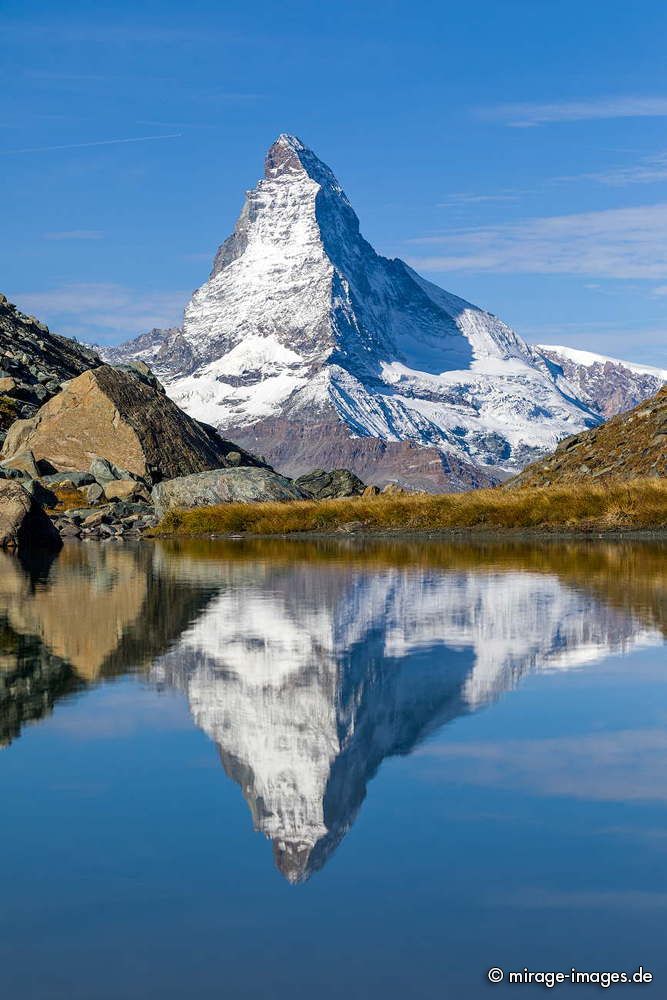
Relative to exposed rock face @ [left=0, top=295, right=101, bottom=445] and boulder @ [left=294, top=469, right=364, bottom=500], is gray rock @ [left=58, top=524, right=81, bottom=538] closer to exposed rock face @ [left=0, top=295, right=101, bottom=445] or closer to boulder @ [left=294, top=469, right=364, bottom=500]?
exposed rock face @ [left=0, top=295, right=101, bottom=445]

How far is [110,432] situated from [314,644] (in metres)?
38.9

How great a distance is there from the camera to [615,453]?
156 feet

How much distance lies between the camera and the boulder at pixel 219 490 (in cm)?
4775

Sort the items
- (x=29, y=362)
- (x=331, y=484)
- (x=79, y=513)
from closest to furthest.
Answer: (x=79, y=513) < (x=331, y=484) < (x=29, y=362)

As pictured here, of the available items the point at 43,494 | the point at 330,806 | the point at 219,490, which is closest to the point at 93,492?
the point at 43,494

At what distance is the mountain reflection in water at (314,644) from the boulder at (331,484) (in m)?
34.1

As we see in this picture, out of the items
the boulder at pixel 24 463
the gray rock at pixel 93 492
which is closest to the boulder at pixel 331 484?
the gray rock at pixel 93 492

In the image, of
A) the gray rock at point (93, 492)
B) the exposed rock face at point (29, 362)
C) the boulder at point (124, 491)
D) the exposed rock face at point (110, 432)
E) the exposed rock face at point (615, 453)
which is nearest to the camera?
the exposed rock face at point (615, 453)

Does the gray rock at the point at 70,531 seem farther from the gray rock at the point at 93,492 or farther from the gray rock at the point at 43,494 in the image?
the gray rock at the point at 93,492

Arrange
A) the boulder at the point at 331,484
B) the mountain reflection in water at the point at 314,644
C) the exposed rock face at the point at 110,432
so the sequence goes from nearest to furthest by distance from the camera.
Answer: the mountain reflection in water at the point at 314,644 < the exposed rock face at the point at 110,432 < the boulder at the point at 331,484

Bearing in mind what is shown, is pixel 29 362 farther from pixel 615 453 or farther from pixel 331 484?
pixel 615 453

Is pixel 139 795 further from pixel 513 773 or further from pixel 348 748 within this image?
pixel 513 773

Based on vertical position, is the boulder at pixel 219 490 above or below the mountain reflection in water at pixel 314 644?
above

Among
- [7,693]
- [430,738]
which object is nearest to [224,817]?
[430,738]
